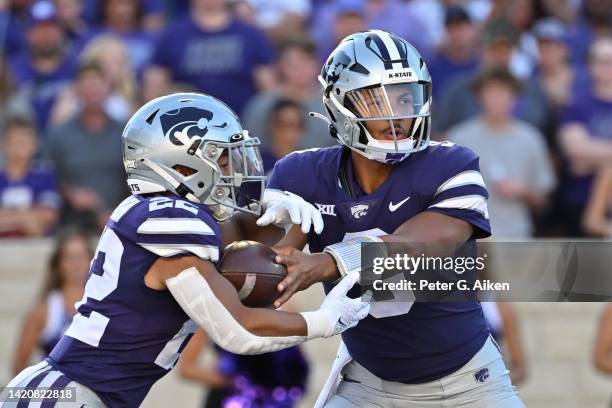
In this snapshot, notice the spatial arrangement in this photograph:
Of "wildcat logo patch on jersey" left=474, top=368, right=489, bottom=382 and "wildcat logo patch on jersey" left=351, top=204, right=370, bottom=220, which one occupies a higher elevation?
"wildcat logo patch on jersey" left=351, top=204, right=370, bottom=220

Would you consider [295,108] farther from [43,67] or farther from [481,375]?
[481,375]

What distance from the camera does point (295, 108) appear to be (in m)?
8.52

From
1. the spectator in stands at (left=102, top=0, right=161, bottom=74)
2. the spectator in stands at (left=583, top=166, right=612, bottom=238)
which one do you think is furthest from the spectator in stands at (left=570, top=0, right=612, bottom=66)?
the spectator in stands at (left=102, top=0, right=161, bottom=74)

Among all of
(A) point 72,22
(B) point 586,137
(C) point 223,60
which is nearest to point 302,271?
(B) point 586,137

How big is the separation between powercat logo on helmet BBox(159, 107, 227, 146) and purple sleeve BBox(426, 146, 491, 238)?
2.72 feet

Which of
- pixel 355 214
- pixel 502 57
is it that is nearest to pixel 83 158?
pixel 502 57

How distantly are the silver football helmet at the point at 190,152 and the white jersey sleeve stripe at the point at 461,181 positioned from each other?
686 mm

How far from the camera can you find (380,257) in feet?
15.1

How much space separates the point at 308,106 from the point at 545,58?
6.29ft

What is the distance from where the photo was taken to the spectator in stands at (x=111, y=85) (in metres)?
9.07

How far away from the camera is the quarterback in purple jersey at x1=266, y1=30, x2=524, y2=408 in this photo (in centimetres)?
473

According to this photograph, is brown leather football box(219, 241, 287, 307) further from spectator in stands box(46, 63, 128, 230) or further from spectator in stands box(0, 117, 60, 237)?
spectator in stands box(0, 117, 60, 237)

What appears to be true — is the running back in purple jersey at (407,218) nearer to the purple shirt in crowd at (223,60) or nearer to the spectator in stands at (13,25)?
the purple shirt in crowd at (223,60)

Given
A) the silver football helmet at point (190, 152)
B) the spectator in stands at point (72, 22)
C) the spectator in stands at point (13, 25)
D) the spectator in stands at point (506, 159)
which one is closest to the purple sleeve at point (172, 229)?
the silver football helmet at point (190, 152)
